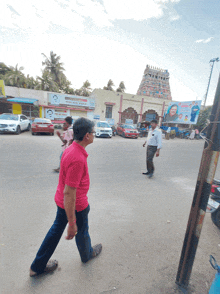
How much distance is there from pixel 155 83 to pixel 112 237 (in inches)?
1400

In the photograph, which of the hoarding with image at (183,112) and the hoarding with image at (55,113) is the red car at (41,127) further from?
the hoarding with image at (183,112)

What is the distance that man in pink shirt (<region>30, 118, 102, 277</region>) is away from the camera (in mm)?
1404

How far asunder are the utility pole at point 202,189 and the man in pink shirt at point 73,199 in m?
1.08

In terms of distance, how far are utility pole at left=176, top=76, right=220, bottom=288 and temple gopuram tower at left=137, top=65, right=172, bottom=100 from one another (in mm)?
34789

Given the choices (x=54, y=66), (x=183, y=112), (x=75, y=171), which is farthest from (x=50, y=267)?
(x=54, y=66)

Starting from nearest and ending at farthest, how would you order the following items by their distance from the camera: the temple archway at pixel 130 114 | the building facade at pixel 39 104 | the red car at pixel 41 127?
the red car at pixel 41 127
the building facade at pixel 39 104
the temple archway at pixel 130 114

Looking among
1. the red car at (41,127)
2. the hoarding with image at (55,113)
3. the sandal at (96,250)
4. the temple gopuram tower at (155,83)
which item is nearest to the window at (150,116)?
the temple gopuram tower at (155,83)

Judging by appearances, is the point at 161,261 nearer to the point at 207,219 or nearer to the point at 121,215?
the point at 121,215

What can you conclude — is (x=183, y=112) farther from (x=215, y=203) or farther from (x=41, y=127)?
(x=215, y=203)

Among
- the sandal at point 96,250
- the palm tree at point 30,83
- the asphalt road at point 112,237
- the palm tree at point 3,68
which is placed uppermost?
the palm tree at point 3,68

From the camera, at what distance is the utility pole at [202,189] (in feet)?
4.60

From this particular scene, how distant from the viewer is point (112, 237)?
2.42 metres

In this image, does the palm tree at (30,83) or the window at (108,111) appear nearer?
the palm tree at (30,83)

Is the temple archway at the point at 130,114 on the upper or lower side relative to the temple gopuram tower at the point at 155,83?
lower
